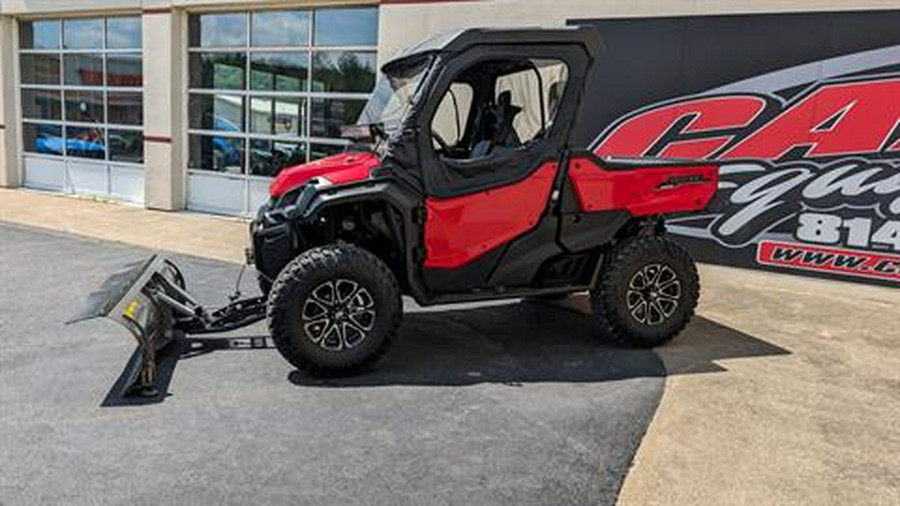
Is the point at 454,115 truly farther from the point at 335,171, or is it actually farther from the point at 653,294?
the point at 653,294

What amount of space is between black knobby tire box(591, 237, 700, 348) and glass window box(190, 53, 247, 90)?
8.60 m

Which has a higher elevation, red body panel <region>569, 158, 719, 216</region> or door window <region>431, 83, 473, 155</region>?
door window <region>431, 83, 473, 155</region>

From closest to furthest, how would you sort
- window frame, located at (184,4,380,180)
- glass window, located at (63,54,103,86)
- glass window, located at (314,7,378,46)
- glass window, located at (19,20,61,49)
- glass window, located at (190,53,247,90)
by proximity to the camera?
glass window, located at (314,7,378,46) → window frame, located at (184,4,380,180) → glass window, located at (190,53,247,90) → glass window, located at (63,54,103,86) → glass window, located at (19,20,61,49)

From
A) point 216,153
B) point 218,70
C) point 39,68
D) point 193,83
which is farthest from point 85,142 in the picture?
point 218,70

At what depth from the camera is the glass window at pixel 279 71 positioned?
1110 cm

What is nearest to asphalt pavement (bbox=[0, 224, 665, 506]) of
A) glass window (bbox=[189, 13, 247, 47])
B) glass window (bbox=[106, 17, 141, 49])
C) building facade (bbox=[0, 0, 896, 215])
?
building facade (bbox=[0, 0, 896, 215])

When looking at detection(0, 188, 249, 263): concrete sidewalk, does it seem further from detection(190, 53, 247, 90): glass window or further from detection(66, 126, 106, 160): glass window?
detection(190, 53, 247, 90): glass window

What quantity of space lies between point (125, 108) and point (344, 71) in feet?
16.4

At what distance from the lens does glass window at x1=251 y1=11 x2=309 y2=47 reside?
11.0 metres

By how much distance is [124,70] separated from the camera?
12805mm

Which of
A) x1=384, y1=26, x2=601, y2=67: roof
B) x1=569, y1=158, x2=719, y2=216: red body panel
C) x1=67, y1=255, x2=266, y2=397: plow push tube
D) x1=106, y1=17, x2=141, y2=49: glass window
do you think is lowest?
x1=67, y1=255, x2=266, y2=397: plow push tube

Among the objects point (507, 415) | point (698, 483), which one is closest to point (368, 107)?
point (507, 415)

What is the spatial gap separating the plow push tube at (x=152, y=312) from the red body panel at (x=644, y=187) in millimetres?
2656

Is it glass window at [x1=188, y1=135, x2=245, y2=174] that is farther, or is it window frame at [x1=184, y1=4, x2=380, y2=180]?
glass window at [x1=188, y1=135, x2=245, y2=174]
